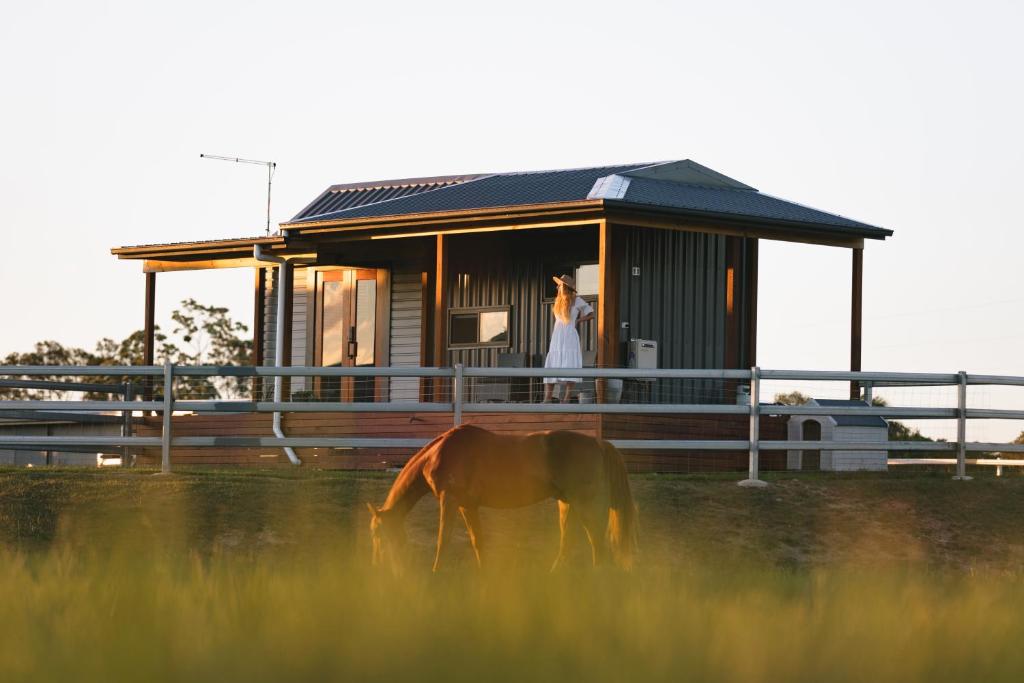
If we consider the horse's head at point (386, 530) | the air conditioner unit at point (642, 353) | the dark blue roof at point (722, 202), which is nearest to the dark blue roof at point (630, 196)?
the dark blue roof at point (722, 202)

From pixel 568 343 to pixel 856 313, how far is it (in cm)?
421

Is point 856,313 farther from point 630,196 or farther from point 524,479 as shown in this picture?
point 524,479

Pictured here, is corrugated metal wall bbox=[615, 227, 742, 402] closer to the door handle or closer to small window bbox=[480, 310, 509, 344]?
small window bbox=[480, 310, 509, 344]

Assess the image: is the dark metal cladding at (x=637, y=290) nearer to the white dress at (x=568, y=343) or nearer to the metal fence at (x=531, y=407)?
the white dress at (x=568, y=343)

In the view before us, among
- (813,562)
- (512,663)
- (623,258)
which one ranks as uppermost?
(623,258)

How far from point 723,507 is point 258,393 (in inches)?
583

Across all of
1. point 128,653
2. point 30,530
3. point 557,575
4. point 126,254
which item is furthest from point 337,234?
point 128,653

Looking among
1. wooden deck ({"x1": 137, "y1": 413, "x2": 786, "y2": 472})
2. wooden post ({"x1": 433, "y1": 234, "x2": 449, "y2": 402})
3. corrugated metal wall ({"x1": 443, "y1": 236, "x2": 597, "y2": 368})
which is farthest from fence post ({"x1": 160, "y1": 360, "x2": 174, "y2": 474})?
corrugated metal wall ({"x1": 443, "y1": 236, "x2": 597, "y2": 368})

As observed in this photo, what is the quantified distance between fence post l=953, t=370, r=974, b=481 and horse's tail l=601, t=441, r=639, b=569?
6.45 metres

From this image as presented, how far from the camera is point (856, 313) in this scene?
20.0 meters

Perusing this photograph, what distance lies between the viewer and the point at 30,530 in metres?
13.9

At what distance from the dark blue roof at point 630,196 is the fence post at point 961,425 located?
3618mm

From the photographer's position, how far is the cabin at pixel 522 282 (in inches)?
736

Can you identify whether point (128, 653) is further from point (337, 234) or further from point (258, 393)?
point (258, 393)
